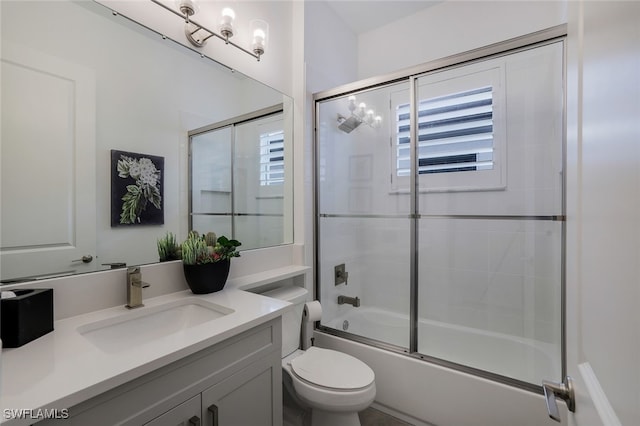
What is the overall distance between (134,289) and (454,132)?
2332 mm

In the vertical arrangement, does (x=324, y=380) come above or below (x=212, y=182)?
below

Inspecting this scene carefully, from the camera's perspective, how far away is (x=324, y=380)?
1.38m

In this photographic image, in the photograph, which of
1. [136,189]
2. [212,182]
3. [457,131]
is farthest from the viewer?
[457,131]

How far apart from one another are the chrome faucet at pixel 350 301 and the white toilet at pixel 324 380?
30.0 inches

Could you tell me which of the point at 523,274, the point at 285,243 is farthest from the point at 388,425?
the point at 523,274

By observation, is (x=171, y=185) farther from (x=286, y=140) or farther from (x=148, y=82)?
(x=286, y=140)

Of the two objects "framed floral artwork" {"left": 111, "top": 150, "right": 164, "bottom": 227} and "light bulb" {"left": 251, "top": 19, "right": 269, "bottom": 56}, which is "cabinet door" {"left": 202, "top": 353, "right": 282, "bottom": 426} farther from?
"light bulb" {"left": 251, "top": 19, "right": 269, "bottom": 56}

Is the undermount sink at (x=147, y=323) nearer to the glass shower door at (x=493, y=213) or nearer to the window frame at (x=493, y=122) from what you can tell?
the glass shower door at (x=493, y=213)

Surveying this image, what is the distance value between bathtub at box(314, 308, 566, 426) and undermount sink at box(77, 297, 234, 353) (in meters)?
1.16

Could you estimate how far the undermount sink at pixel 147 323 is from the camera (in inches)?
37.2

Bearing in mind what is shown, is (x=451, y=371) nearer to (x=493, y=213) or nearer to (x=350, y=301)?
(x=350, y=301)

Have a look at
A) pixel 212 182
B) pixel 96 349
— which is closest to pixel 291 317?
pixel 212 182

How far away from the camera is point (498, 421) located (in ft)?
4.82

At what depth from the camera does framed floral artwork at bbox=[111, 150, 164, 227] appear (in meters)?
1.14
